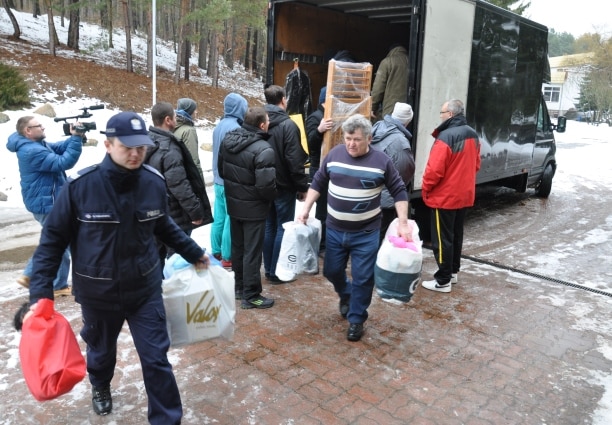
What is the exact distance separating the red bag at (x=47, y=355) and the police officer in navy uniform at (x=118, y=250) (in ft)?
Result: 0.42

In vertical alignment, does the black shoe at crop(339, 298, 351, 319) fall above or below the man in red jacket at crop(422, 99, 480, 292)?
below

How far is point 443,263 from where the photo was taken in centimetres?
545

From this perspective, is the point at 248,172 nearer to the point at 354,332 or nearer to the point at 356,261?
the point at 356,261

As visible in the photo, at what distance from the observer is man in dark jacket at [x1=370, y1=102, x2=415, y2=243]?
17.6 feet

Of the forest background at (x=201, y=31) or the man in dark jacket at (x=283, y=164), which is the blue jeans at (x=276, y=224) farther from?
the forest background at (x=201, y=31)

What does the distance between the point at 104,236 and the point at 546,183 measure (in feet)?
33.5

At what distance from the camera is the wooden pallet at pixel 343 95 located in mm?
6117

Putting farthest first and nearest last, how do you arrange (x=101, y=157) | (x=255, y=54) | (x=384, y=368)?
1. (x=255, y=54)
2. (x=101, y=157)
3. (x=384, y=368)

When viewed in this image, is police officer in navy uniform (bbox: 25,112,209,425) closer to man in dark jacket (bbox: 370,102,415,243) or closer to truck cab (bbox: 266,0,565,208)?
man in dark jacket (bbox: 370,102,415,243)

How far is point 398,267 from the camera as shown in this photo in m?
4.05

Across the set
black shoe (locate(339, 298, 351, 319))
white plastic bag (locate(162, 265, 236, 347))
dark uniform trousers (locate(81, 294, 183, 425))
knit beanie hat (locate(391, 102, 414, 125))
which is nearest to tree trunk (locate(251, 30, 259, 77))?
knit beanie hat (locate(391, 102, 414, 125))

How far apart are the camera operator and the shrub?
35.2 ft

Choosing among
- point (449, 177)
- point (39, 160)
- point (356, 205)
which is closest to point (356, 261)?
point (356, 205)

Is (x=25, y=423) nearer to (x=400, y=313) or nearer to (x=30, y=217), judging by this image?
(x=400, y=313)
